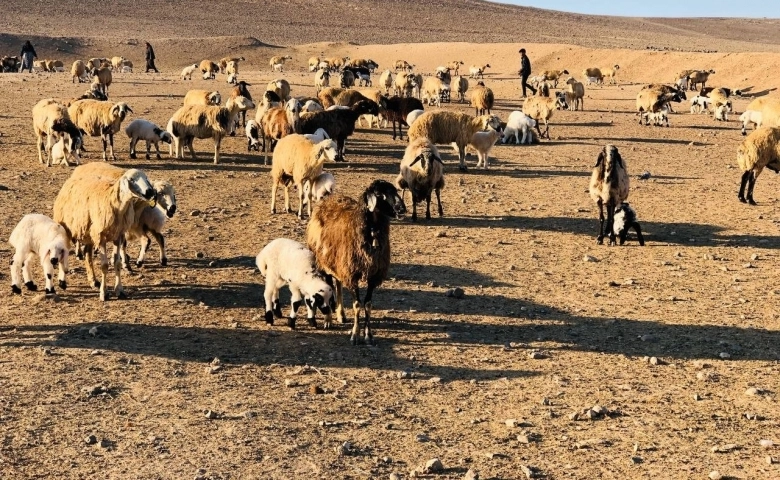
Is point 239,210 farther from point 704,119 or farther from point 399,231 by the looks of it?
point 704,119

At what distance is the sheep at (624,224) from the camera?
40.4ft

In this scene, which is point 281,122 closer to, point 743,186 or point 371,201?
point 743,186

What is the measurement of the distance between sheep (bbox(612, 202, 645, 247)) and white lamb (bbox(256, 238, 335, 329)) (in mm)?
5397

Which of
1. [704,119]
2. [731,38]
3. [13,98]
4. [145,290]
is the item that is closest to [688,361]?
[145,290]

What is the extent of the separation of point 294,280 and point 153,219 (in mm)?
2863

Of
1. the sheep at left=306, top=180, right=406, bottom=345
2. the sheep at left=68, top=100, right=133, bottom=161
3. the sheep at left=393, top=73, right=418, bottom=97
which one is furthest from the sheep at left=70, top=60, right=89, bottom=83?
the sheep at left=306, top=180, right=406, bottom=345

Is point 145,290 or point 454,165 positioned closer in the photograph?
point 145,290

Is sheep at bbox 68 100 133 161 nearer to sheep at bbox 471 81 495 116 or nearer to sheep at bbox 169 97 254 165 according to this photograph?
sheep at bbox 169 97 254 165

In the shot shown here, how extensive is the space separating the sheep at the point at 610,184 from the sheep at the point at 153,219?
5972mm

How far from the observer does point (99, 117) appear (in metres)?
18.0

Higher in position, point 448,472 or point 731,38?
point 731,38

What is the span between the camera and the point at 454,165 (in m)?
19.4

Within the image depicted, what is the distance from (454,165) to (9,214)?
9624 millimetres

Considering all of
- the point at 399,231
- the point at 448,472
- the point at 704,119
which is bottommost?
the point at 448,472
